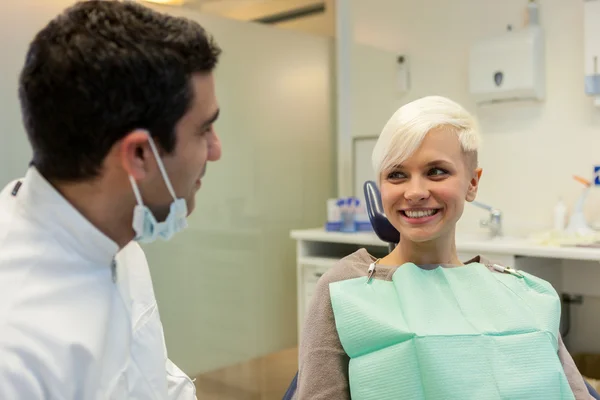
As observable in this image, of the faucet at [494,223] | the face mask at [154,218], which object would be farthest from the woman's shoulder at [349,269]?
the faucet at [494,223]

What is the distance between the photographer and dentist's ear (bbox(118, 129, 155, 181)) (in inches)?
37.5

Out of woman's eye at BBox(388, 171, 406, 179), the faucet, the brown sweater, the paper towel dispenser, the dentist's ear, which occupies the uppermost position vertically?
the paper towel dispenser

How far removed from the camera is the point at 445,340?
1.23 metres

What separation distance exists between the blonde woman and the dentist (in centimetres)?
41

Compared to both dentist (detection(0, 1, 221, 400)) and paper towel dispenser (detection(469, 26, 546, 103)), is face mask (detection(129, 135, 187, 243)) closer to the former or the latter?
dentist (detection(0, 1, 221, 400))

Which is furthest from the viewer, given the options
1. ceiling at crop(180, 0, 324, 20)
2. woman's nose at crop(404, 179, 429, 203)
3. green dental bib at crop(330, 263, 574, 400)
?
ceiling at crop(180, 0, 324, 20)

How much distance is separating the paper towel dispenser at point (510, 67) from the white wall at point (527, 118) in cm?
8

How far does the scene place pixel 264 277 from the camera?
3301 millimetres

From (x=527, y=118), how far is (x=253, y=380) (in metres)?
1.90

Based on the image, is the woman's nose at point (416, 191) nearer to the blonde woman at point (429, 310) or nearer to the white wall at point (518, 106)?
the blonde woman at point (429, 310)

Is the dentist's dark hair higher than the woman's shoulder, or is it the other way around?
the dentist's dark hair

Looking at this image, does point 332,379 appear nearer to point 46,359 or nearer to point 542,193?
point 46,359

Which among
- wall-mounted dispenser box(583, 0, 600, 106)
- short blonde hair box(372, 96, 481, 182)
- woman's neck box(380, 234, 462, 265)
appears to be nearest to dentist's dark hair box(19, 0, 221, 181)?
short blonde hair box(372, 96, 481, 182)

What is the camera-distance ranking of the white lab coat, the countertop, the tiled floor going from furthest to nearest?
the tiled floor → the countertop → the white lab coat
